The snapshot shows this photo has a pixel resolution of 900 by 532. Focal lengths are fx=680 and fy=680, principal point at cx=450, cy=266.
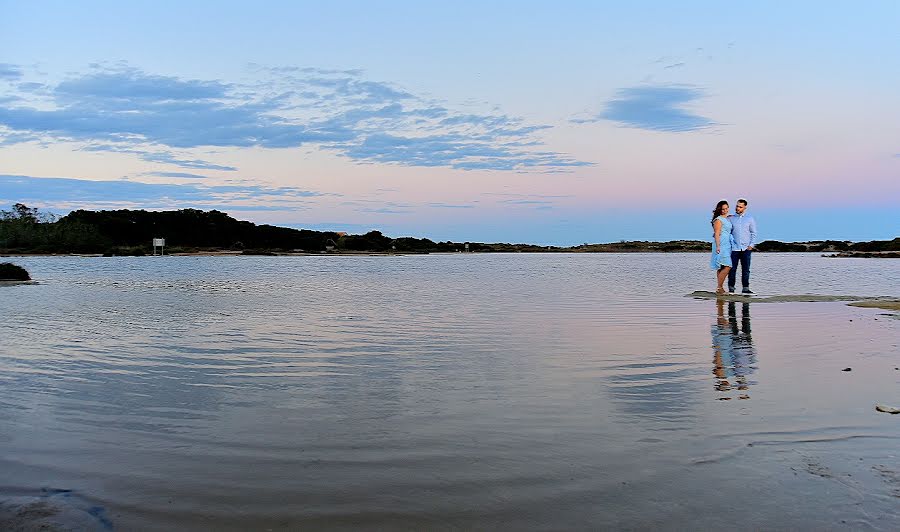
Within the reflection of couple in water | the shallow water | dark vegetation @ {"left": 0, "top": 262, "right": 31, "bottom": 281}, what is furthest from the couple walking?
dark vegetation @ {"left": 0, "top": 262, "right": 31, "bottom": 281}

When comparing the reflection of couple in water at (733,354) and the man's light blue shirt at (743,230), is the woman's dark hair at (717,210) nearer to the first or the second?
the man's light blue shirt at (743,230)

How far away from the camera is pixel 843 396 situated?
7176 mm

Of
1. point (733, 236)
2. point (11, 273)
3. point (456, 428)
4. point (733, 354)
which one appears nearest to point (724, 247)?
point (733, 236)

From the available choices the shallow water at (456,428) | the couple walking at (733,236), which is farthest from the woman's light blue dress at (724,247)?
the shallow water at (456,428)

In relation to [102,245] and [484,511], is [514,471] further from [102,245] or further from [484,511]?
[102,245]

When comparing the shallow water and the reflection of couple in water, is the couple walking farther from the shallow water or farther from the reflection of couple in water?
the shallow water

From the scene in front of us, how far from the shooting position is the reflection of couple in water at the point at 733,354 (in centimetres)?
802

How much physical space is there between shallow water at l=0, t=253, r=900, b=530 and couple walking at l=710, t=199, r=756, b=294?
7732 mm

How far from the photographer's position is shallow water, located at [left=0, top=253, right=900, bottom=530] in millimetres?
4121

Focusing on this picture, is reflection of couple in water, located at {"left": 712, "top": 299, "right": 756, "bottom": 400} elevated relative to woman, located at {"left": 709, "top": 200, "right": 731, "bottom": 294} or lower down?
lower down

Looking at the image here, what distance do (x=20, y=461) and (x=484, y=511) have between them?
359cm

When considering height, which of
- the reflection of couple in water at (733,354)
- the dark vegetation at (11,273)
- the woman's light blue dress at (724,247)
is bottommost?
the reflection of couple in water at (733,354)

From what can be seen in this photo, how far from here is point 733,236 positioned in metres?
21.2

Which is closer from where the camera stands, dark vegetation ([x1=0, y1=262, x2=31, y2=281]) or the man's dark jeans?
the man's dark jeans
